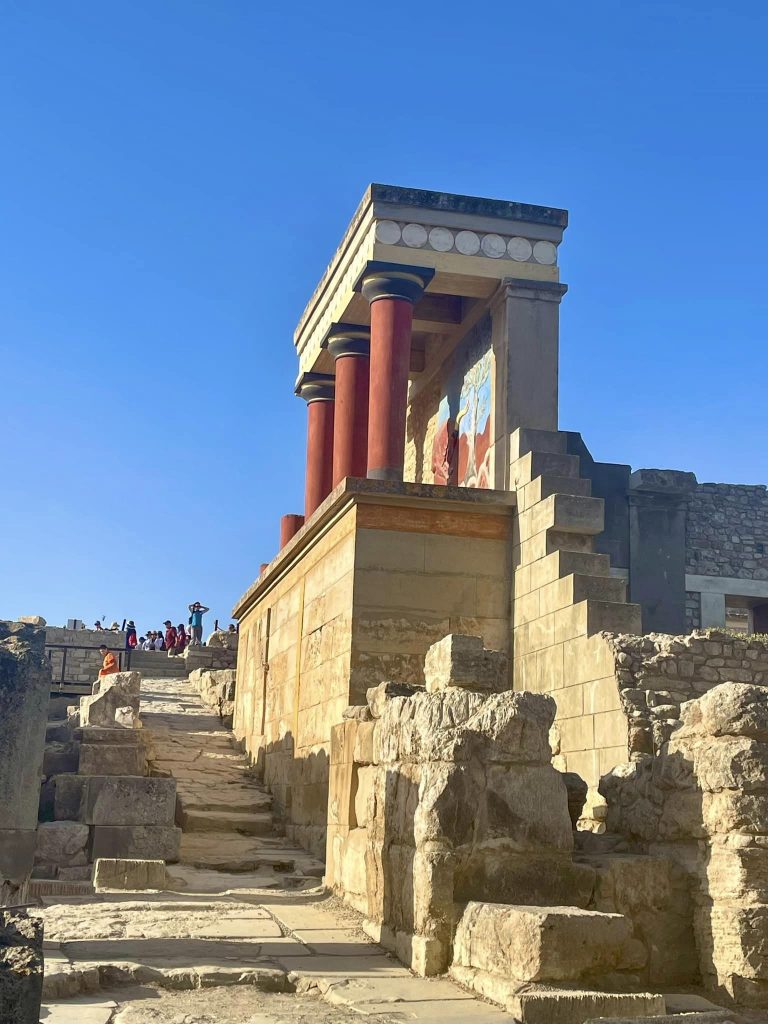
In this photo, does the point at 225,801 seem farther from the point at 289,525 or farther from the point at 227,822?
the point at 289,525

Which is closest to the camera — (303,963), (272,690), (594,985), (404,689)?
(594,985)

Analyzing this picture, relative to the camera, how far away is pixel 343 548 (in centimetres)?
1232

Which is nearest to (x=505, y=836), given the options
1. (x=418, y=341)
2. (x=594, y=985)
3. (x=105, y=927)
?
(x=594, y=985)

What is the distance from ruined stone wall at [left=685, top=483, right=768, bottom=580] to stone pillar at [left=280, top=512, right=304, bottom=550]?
631 centimetres

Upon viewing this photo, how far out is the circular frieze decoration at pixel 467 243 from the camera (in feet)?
47.2

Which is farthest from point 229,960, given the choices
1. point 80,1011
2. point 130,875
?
point 130,875

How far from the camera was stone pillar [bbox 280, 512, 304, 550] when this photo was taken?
18942 millimetres

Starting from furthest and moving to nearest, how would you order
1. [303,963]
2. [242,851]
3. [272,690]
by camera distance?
[272,690] → [242,851] → [303,963]

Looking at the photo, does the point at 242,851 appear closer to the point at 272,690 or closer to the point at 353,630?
the point at 353,630

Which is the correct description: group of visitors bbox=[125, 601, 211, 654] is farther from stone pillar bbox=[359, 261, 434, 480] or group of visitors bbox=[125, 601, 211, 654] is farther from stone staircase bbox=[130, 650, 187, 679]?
stone pillar bbox=[359, 261, 434, 480]

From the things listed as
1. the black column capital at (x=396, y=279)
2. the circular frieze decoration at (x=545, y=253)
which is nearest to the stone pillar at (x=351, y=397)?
the black column capital at (x=396, y=279)

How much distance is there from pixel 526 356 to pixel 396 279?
1.94 metres

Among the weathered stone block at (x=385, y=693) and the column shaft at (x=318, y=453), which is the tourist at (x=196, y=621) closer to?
the column shaft at (x=318, y=453)

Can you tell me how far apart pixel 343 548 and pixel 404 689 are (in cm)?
431
